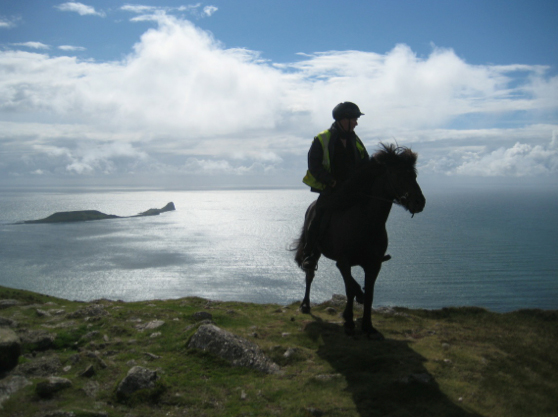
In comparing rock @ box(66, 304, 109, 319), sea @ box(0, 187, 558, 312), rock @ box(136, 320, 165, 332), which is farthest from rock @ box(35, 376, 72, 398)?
sea @ box(0, 187, 558, 312)

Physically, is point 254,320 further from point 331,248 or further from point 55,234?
point 55,234

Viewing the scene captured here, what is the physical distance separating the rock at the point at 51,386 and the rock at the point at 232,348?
7.23 feet

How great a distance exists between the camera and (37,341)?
7605mm

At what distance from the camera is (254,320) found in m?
10.0

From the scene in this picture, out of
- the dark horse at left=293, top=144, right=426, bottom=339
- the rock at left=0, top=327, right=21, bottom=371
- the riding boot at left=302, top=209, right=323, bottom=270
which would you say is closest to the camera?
the rock at left=0, top=327, right=21, bottom=371

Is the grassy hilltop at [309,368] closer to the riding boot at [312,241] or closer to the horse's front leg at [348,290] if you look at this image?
the horse's front leg at [348,290]

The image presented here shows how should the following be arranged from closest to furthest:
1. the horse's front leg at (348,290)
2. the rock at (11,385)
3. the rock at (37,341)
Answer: the rock at (11,385)
the rock at (37,341)
the horse's front leg at (348,290)

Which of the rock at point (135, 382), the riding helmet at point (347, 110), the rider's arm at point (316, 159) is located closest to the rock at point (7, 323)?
the rock at point (135, 382)

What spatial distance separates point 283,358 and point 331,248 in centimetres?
284

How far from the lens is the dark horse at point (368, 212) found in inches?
306

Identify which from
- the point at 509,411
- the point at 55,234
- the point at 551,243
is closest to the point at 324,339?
the point at 509,411

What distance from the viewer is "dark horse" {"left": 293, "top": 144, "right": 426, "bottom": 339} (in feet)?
25.5

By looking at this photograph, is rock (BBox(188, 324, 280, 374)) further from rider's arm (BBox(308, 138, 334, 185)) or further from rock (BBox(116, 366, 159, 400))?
rider's arm (BBox(308, 138, 334, 185))

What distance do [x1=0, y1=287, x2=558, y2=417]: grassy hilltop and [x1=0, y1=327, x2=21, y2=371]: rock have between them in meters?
0.14
